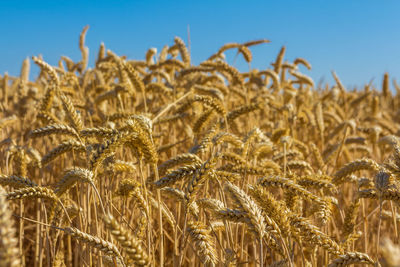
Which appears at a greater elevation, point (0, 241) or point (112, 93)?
point (112, 93)

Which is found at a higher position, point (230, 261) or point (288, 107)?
point (288, 107)

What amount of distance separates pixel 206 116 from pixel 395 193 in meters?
1.15

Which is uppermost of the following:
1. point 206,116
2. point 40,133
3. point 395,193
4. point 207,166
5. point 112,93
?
point 112,93

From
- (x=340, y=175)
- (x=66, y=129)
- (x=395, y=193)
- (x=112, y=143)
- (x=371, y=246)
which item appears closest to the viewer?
(x=112, y=143)

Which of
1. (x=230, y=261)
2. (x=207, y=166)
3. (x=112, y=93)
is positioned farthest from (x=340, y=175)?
(x=112, y=93)

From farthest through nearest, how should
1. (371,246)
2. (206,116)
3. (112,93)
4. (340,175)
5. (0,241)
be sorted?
(112,93)
(371,246)
(206,116)
(340,175)
(0,241)

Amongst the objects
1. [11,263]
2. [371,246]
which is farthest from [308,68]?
[11,263]

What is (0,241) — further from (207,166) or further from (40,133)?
(40,133)

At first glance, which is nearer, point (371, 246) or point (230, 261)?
point (230, 261)

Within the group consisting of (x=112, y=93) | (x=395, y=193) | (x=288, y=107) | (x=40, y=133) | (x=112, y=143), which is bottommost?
(x=395, y=193)

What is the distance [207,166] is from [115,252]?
36 centimetres

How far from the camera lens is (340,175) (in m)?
1.75

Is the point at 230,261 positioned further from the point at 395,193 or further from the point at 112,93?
the point at 112,93

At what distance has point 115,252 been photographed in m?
1.02
